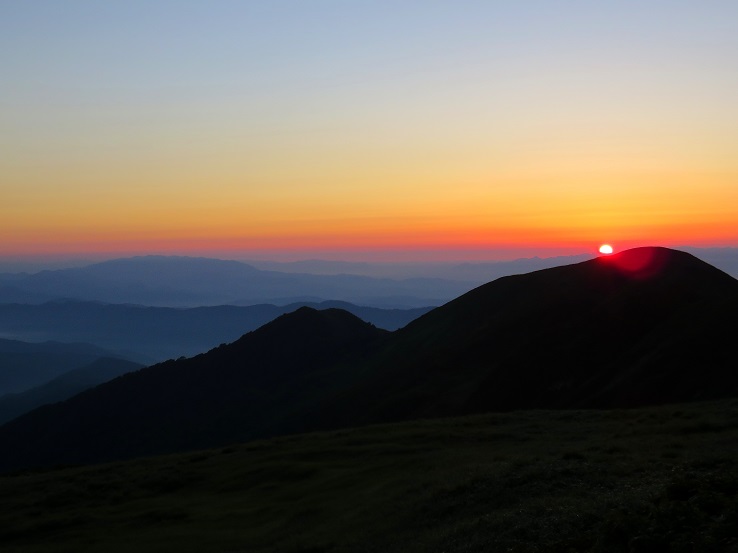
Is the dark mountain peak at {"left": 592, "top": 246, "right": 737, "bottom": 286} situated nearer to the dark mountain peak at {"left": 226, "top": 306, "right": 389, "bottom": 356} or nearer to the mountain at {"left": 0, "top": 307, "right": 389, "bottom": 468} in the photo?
the mountain at {"left": 0, "top": 307, "right": 389, "bottom": 468}

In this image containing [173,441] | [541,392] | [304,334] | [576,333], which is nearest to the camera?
[541,392]

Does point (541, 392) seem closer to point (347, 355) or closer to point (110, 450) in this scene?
point (347, 355)

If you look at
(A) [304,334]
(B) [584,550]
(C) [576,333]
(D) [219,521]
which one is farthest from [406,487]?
(A) [304,334]

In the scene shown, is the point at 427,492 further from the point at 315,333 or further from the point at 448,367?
the point at 315,333

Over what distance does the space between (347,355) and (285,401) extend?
1939 cm

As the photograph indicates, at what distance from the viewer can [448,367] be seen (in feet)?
279

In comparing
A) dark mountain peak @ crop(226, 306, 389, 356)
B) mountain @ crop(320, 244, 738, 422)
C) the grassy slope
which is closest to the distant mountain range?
mountain @ crop(320, 244, 738, 422)

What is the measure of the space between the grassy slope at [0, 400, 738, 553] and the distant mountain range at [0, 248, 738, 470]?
22.2 m

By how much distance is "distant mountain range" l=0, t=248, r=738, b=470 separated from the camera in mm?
55625

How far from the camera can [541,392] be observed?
62656 millimetres

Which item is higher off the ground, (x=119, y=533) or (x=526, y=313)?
(x=526, y=313)

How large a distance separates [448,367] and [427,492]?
214 feet

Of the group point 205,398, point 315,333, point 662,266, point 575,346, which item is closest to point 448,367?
point 575,346

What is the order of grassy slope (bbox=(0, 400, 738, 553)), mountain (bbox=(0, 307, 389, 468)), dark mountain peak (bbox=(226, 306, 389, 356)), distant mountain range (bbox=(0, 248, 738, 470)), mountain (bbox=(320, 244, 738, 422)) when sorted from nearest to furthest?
grassy slope (bbox=(0, 400, 738, 553)), mountain (bbox=(320, 244, 738, 422)), distant mountain range (bbox=(0, 248, 738, 470)), mountain (bbox=(0, 307, 389, 468)), dark mountain peak (bbox=(226, 306, 389, 356))
